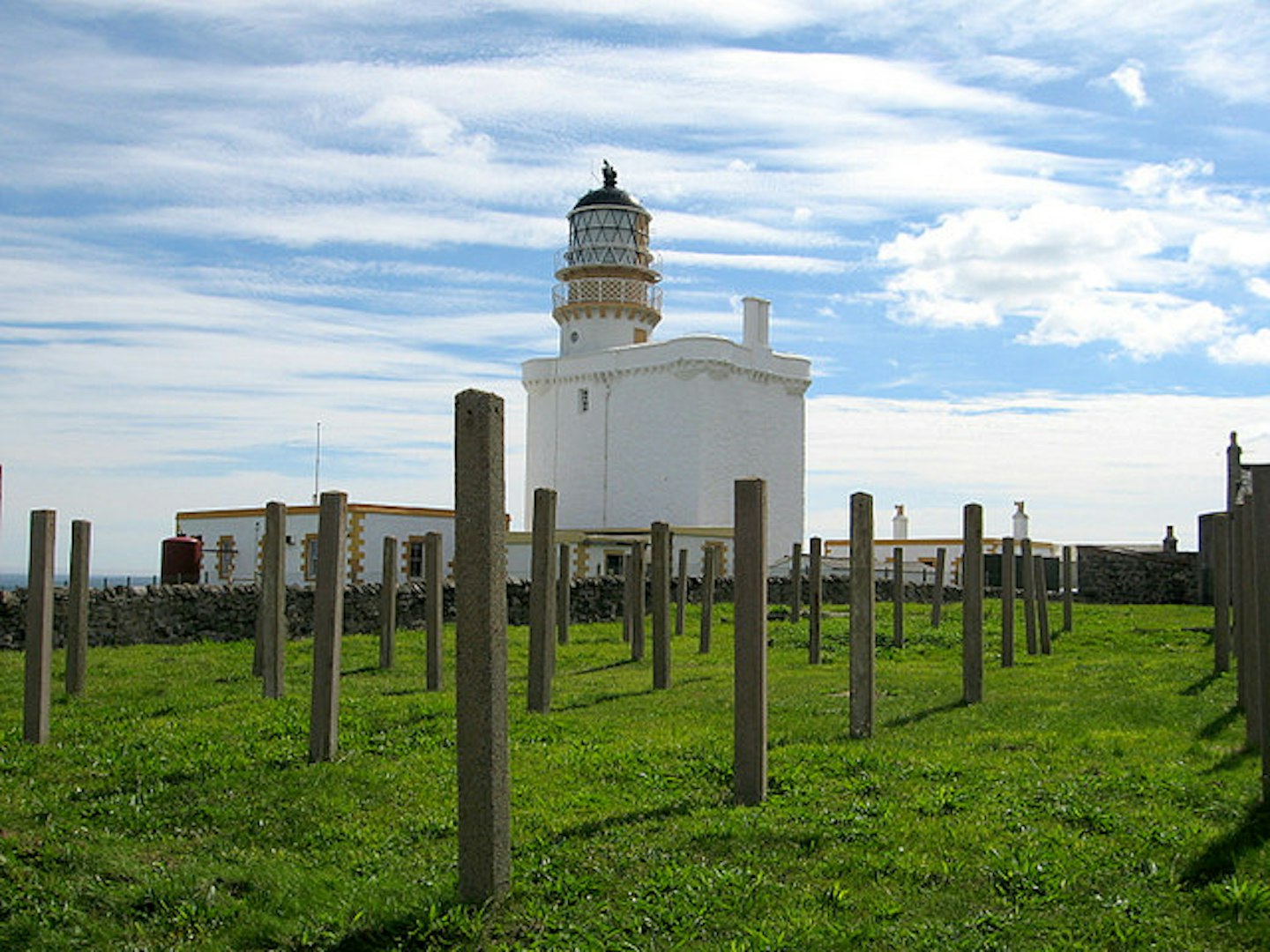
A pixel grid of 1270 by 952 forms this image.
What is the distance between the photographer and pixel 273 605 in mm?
12617

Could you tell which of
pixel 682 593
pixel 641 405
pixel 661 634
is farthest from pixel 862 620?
pixel 641 405

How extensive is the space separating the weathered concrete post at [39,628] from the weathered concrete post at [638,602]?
842cm

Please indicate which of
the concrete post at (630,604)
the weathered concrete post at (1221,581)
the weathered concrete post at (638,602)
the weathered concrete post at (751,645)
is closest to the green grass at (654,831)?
the weathered concrete post at (751,645)

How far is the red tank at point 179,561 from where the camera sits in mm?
32969

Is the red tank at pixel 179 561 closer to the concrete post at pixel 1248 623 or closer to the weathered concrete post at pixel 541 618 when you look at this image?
the weathered concrete post at pixel 541 618

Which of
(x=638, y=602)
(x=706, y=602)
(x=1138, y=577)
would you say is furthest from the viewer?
(x=1138, y=577)

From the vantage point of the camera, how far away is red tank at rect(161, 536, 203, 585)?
108 ft

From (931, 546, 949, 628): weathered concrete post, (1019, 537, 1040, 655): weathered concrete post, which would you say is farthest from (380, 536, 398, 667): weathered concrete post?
(931, 546, 949, 628): weathered concrete post

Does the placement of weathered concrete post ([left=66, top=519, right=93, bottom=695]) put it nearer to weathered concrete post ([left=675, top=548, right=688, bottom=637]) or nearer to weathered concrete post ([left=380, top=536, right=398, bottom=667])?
weathered concrete post ([left=380, top=536, right=398, bottom=667])

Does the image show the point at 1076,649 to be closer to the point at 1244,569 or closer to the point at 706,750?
the point at 1244,569

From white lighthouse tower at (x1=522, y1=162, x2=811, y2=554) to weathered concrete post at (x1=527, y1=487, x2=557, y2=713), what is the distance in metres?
34.7

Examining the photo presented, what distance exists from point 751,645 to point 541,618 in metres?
4.23

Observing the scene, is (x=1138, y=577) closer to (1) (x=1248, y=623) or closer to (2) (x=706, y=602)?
(2) (x=706, y=602)

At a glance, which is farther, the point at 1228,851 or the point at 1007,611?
the point at 1007,611
